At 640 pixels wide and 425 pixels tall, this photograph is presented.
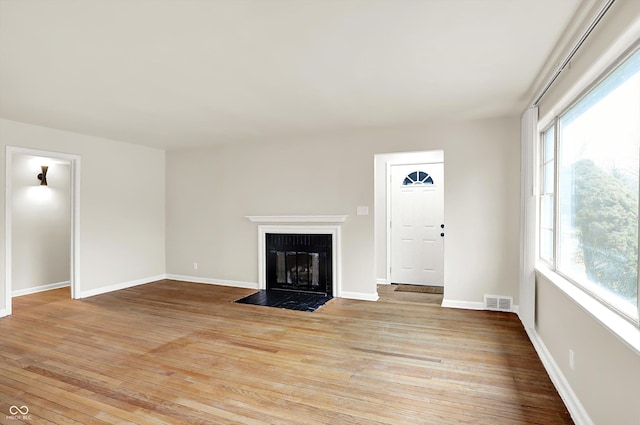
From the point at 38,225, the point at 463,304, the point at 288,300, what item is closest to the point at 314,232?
the point at 288,300

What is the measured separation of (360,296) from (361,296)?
0.05 feet

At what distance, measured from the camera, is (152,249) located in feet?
21.2

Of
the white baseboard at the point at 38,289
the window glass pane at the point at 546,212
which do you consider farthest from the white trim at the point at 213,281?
the window glass pane at the point at 546,212

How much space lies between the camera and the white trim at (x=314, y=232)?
208 inches

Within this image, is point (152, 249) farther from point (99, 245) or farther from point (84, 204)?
point (84, 204)

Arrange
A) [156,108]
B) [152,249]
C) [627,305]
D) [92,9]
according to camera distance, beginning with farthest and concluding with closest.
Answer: [152,249]
[156,108]
[92,9]
[627,305]

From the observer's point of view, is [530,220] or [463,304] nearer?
[530,220]

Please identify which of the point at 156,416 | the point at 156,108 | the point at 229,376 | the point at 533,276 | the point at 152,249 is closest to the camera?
the point at 156,416

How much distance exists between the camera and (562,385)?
2447 mm

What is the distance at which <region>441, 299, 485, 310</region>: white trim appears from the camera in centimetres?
457

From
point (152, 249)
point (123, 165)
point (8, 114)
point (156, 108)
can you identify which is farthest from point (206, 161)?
point (8, 114)

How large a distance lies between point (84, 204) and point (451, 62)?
539 centimetres

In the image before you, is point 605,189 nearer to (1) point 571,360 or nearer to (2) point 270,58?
(1) point 571,360

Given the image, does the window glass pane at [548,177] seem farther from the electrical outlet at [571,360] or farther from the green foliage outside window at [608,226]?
the electrical outlet at [571,360]
